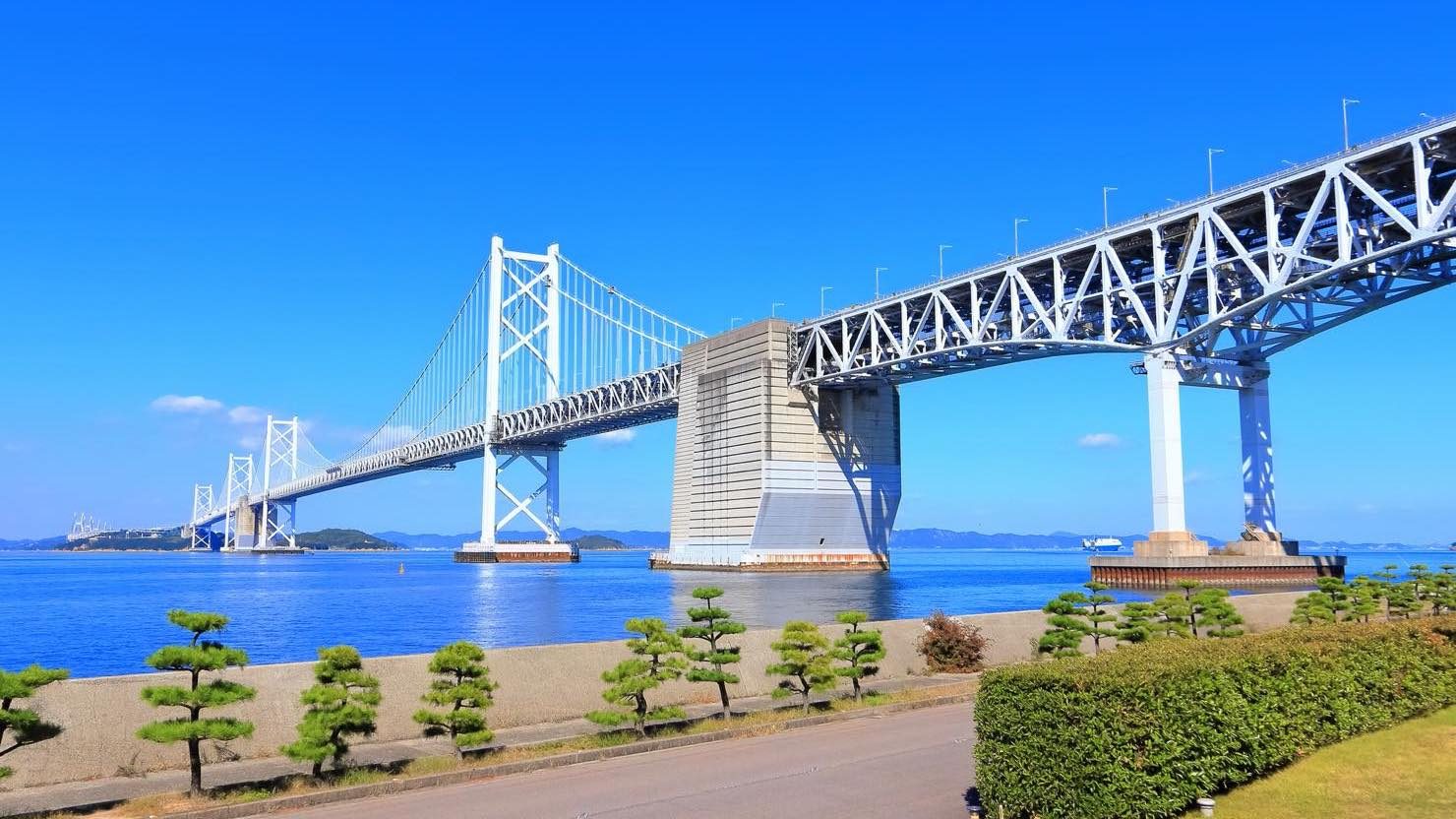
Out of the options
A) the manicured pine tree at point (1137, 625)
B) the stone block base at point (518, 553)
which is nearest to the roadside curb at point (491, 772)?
the manicured pine tree at point (1137, 625)

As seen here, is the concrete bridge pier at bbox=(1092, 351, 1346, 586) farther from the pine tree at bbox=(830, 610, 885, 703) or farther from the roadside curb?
the roadside curb

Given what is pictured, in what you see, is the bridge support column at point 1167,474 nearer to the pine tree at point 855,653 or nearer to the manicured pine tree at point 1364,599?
the manicured pine tree at point 1364,599

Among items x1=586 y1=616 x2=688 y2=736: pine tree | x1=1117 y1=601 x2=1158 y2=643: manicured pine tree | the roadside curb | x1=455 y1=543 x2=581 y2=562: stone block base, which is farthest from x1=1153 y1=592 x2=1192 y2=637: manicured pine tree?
x1=455 y1=543 x2=581 y2=562: stone block base

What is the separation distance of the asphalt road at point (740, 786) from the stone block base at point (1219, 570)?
41965 mm

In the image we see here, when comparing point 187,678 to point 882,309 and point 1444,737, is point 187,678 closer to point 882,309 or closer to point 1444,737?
point 1444,737

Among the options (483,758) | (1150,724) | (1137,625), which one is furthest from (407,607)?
(1150,724)

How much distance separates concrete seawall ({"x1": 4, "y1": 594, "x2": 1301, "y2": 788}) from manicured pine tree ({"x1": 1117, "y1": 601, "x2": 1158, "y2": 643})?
3.64 m

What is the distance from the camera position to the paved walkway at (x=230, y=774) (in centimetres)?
1093

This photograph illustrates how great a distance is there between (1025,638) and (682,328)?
86.7 meters

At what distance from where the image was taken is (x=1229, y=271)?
177 feet

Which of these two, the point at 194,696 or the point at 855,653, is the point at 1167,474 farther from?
the point at 194,696

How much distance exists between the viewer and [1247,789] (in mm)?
9383

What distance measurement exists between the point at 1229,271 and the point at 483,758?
50.2 m

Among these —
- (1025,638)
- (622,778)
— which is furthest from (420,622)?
(622,778)
